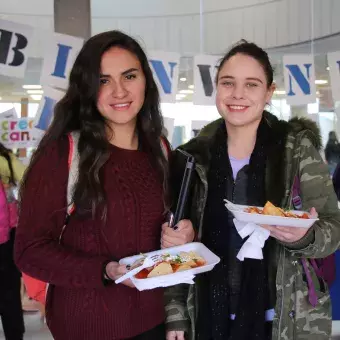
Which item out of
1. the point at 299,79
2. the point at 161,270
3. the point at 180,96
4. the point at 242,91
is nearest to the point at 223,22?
the point at 180,96

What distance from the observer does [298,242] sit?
1500mm

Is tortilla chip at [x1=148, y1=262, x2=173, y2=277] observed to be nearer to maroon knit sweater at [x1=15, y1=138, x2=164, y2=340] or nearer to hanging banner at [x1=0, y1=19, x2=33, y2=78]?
maroon knit sweater at [x1=15, y1=138, x2=164, y2=340]

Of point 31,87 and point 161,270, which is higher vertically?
point 31,87

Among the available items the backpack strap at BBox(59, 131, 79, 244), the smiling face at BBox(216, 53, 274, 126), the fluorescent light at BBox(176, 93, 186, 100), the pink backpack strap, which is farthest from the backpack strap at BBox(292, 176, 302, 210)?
the fluorescent light at BBox(176, 93, 186, 100)

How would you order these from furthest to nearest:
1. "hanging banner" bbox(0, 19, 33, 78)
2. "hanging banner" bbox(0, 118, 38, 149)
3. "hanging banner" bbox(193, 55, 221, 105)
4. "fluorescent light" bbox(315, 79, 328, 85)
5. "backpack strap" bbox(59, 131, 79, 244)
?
"fluorescent light" bbox(315, 79, 328, 85) < "hanging banner" bbox(193, 55, 221, 105) < "hanging banner" bbox(0, 118, 38, 149) < "hanging banner" bbox(0, 19, 33, 78) < "backpack strap" bbox(59, 131, 79, 244)

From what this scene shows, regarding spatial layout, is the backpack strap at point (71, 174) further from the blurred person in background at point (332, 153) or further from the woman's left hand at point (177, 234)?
the blurred person in background at point (332, 153)

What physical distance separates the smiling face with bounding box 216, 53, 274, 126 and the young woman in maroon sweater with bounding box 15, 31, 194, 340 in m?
0.30

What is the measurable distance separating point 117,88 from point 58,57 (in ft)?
6.90

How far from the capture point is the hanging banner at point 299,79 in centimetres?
393

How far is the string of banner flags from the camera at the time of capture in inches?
134

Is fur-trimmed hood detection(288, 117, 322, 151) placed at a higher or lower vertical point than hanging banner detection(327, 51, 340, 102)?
lower

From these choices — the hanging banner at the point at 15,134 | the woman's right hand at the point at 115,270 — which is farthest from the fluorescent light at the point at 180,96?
the woman's right hand at the point at 115,270

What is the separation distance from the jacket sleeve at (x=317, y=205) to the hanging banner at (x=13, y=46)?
2.46 m

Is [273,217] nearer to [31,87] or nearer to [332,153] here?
[31,87]
